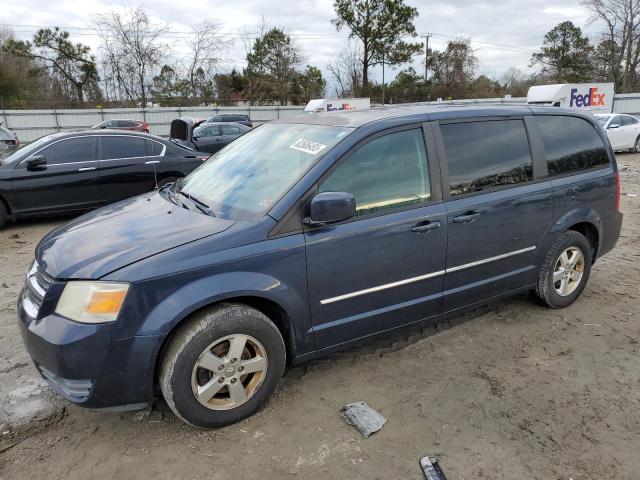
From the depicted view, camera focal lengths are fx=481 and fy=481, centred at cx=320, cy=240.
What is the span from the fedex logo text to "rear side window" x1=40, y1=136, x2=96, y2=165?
2001 cm

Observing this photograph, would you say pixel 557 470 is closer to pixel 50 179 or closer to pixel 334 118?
pixel 334 118

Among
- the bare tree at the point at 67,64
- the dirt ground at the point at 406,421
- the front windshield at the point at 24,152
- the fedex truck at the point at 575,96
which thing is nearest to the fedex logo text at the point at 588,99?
the fedex truck at the point at 575,96

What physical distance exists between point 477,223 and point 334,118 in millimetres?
1283

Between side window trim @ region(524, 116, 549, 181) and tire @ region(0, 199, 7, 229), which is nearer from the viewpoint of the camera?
side window trim @ region(524, 116, 549, 181)

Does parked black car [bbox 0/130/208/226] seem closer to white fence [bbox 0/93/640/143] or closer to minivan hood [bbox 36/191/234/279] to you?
minivan hood [bbox 36/191/234/279]

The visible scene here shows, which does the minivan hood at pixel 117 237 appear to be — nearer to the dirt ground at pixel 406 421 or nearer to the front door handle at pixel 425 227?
the dirt ground at pixel 406 421

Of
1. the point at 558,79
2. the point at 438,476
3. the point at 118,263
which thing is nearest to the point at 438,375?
the point at 438,476

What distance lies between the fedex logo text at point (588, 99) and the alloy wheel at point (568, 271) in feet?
63.7

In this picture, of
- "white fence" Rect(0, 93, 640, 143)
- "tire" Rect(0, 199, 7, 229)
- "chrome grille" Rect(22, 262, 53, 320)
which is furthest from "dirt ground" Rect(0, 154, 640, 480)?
"white fence" Rect(0, 93, 640, 143)

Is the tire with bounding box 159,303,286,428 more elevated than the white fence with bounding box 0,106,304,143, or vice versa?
the white fence with bounding box 0,106,304,143

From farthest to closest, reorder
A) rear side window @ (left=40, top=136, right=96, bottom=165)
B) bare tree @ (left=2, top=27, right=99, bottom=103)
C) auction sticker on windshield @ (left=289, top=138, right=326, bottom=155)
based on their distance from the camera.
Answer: bare tree @ (left=2, top=27, right=99, bottom=103) < rear side window @ (left=40, top=136, right=96, bottom=165) < auction sticker on windshield @ (left=289, top=138, right=326, bottom=155)

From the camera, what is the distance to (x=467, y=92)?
49906 millimetres

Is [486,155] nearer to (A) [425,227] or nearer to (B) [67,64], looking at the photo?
(A) [425,227]

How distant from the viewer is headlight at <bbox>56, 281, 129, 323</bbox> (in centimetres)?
242
